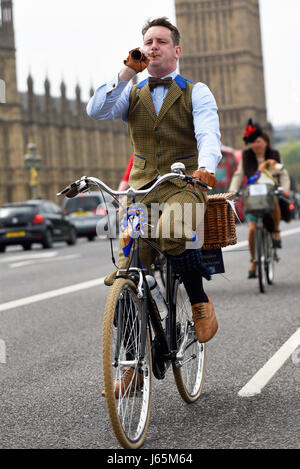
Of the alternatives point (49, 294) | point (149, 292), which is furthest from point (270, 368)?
point (49, 294)

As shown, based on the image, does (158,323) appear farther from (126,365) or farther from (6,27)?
(6,27)

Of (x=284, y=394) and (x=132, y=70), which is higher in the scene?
(x=132, y=70)

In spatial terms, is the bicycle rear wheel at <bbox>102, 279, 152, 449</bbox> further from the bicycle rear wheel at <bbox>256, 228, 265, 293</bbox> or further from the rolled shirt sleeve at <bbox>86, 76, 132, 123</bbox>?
the bicycle rear wheel at <bbox>256, 228, 265, 293</bbox>

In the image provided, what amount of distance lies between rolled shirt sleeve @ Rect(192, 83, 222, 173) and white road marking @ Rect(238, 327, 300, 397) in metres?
1.29

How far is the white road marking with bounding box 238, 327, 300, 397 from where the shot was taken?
4.65 metres

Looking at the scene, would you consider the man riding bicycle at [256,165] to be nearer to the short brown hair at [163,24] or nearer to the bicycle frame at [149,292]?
the short brown hair at [163,24]

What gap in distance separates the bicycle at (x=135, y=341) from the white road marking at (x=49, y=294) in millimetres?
5127

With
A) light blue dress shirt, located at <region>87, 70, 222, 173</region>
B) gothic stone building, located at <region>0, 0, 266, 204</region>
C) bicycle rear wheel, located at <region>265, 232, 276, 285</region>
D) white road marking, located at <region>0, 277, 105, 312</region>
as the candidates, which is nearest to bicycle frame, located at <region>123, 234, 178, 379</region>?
light blue dress shirt, located at <region>87, 70, 222, 173</region>

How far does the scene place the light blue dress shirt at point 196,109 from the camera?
3977 mm

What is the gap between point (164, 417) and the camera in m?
4.14

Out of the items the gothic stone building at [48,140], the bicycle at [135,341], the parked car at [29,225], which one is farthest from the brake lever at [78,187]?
the gothic stone building at [48,140]
